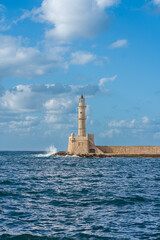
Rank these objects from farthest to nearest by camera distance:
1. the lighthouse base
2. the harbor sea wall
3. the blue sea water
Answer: the harbor sea wall < the lighthouse base < the blue sea water

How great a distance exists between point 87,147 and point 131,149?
1194cm

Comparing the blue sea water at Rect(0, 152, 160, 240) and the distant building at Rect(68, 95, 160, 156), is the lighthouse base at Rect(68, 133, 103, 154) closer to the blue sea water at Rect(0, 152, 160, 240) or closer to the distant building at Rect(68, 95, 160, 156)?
the distant building at Rect(68, 95, 160, 156)

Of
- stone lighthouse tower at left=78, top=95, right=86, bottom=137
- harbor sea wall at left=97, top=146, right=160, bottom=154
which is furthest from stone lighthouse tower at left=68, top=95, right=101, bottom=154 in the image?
harbor sea wall at left=97, top=146, right=160, bottom=154

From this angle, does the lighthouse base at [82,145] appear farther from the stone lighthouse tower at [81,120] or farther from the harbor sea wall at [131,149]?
the harbor sea wall at [131,149]

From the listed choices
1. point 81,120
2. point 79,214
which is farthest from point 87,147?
point 79,214

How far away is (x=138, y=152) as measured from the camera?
77.1 metres

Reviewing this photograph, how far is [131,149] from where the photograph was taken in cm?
7762

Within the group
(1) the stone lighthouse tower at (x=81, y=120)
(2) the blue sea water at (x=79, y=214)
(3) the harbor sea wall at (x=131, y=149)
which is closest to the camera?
(2) the blue sea water at (x=79, y=214)

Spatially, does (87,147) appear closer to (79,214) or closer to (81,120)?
(81,120)

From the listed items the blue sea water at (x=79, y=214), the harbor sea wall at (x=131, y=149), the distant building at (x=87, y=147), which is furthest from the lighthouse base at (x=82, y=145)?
the blue sea water at (x=79, y=214)

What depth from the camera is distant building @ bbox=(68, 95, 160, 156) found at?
7494cm

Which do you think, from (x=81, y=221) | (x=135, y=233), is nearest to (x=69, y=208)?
(x=81, y=221)

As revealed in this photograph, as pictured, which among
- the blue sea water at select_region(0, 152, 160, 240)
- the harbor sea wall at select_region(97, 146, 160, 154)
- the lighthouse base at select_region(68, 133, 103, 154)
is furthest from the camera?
the harbor sea wall at select_region(97, 146, 160, 154)

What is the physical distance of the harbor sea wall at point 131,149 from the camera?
7675 centimetres
